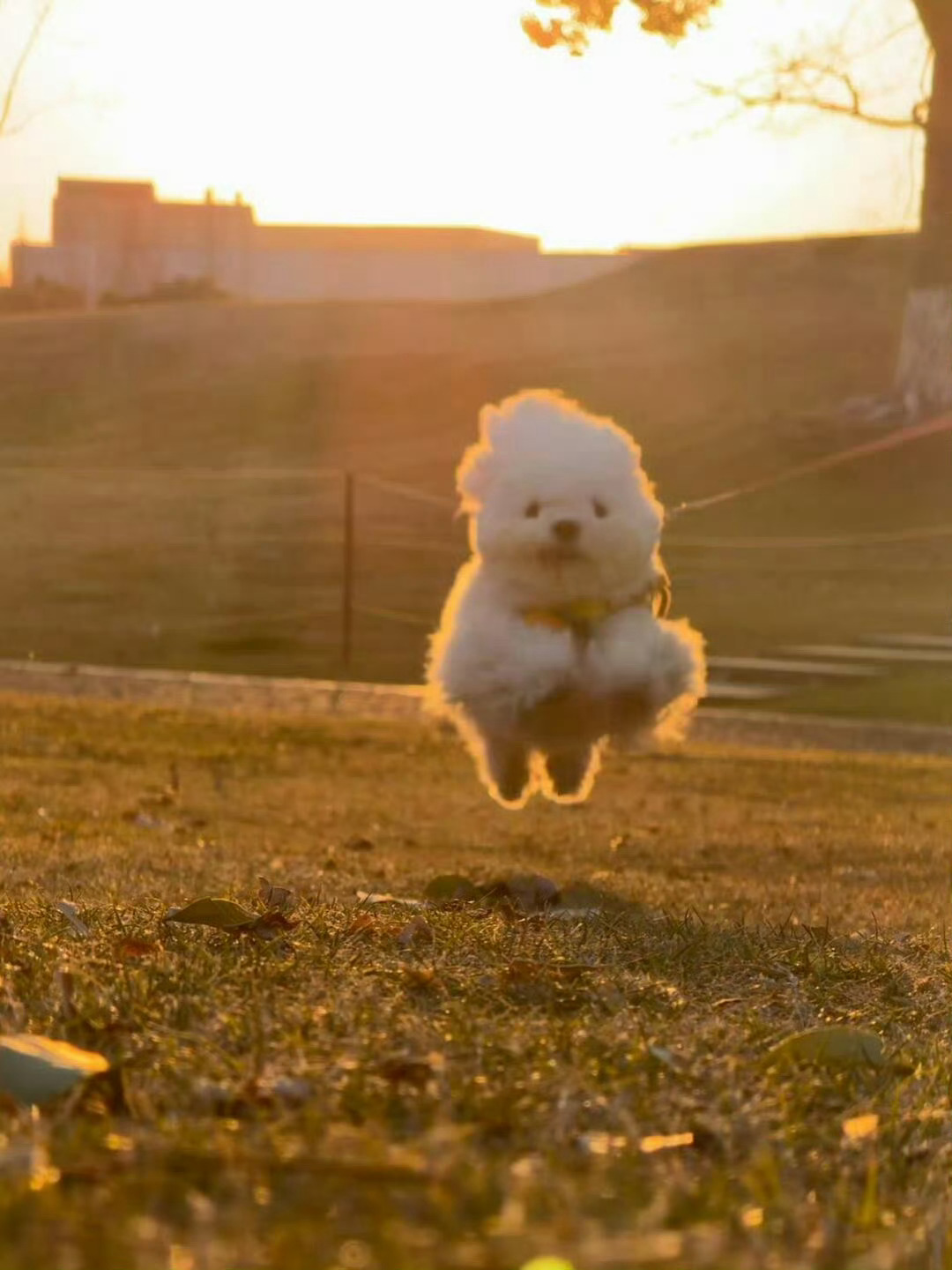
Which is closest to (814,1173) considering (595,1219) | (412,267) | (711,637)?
(595,1219)

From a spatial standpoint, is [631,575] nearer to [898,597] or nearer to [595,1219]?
[595,1219]

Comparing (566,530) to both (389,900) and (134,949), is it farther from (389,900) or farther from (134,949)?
(134,949)

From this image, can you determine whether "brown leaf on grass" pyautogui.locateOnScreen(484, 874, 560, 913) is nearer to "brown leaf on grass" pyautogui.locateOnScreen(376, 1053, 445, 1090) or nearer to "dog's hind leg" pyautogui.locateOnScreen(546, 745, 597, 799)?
"brown leaf on grass" pyautogui.locateOnScreen(376, 1053, 445, 1090)

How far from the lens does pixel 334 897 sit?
469cm

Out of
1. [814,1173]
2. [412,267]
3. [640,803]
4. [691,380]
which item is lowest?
[640,803]

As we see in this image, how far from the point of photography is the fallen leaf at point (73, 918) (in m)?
3.55

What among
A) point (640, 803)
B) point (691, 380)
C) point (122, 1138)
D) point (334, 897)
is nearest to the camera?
point (122, 1138)

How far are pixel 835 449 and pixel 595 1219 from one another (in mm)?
21007

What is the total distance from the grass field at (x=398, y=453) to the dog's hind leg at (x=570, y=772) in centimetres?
709

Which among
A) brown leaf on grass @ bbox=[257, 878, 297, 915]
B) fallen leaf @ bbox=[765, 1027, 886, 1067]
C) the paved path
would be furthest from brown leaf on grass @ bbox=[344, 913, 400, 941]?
the paved path

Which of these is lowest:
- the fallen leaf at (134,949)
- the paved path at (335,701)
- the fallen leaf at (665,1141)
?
the paved path at (335,701)

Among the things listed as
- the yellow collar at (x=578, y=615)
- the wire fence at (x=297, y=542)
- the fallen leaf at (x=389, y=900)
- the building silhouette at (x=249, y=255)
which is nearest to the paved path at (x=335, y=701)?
the wire fence at (x=297, y=542)

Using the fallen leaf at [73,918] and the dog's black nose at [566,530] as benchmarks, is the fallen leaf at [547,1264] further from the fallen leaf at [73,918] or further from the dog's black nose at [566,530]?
the dog's black nose at [566,530]

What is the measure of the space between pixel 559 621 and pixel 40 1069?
567 centimetres
